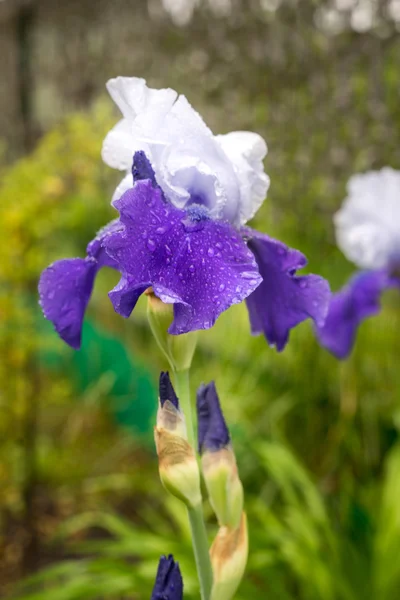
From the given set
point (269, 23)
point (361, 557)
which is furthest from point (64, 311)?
point (269, 23)

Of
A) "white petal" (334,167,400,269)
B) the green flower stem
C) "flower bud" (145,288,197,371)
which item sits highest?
"white petal" (334,167,400,269)

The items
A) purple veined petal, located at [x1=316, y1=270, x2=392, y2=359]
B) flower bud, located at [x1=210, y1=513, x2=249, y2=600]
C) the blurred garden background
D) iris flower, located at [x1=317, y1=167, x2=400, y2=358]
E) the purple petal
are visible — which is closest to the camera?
the purple petal

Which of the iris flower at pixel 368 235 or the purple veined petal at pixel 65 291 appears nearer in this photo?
the purple veined petal at pixel 65 291

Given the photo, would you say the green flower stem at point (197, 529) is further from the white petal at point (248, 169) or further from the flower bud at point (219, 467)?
the white petal at point (248, 169)

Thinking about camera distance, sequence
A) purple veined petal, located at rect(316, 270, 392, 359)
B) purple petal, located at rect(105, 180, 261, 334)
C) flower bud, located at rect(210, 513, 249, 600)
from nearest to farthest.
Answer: purple petal, located at rect(105, 180, 261, 334) < flower bud, located at rect(210, 513, 249, 600) < purple veined petal, located at rect(316, 270, 392, 359)

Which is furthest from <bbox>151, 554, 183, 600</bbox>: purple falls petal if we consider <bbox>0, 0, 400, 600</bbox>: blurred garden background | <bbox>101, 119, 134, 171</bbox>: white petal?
<bbox>0, 0, 400, 600</bbox>: blurred garden background

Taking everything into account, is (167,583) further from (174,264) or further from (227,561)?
(174,264)

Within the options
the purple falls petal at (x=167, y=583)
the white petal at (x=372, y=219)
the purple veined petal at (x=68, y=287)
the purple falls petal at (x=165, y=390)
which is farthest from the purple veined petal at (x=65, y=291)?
the white petal at (x=372, y=219)

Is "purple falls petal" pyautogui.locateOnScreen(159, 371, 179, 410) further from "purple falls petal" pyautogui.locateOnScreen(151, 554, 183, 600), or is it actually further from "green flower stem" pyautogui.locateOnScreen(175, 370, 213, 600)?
"purple falls petal" pyautogui.locateOnScreen(151, 554, 183, 600)
